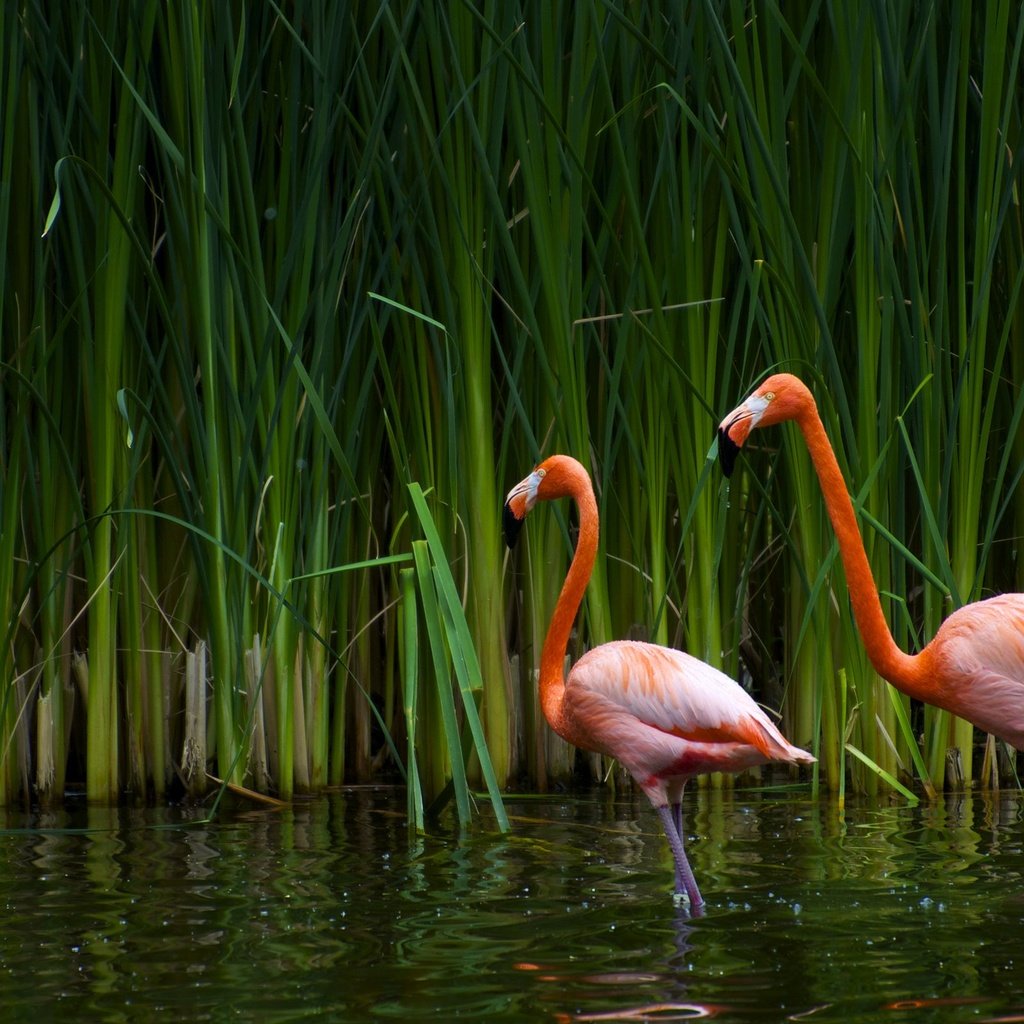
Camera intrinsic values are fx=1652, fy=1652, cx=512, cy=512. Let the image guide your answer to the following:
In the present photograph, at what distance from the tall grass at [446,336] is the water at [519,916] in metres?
0.35

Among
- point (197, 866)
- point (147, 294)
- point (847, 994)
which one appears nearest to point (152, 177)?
point (147, 294)

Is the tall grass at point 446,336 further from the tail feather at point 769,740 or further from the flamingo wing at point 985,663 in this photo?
the tail feather at point 769,740

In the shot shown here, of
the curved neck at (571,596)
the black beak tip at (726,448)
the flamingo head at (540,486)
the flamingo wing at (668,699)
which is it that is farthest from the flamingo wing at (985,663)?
the flamingo head at (540,486)

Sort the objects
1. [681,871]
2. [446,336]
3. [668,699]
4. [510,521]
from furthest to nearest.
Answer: [446,336]
[510,521]
[668,699]
[681,871]

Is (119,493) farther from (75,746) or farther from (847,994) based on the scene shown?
(847,994)

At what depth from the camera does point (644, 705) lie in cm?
453

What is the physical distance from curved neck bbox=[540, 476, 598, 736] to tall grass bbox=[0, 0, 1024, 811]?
0.40m

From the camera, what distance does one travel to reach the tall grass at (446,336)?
524 centimetres

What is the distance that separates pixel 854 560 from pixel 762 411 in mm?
505

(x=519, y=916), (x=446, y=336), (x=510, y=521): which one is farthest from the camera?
(x=446, y=336)

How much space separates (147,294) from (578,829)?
2.31 m

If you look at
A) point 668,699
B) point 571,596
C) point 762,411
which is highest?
point 762,411

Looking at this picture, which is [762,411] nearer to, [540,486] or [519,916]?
[540,486]

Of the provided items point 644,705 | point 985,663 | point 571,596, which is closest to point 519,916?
point 644,705
